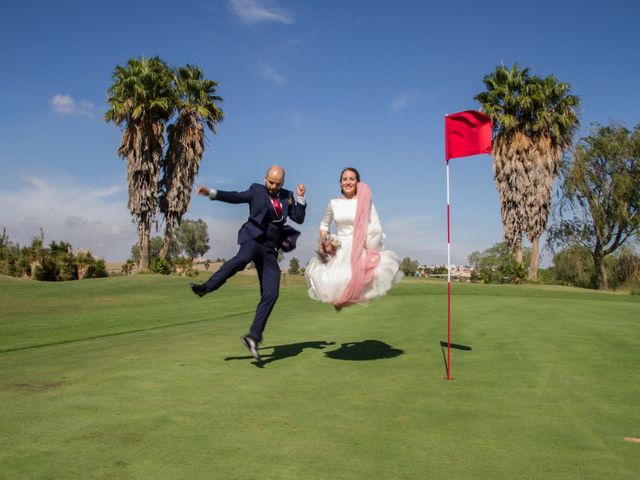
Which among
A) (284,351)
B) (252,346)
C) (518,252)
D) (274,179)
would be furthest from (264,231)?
(518,252)

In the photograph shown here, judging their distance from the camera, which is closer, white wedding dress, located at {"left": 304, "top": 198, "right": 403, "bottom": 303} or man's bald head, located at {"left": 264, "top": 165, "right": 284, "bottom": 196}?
white wedding dress, located at {"left": 304, "top": 198, "right": 403, "bottom": 303}

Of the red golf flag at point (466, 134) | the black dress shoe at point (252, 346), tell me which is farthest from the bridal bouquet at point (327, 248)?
the red golf flag at point (466, 134)

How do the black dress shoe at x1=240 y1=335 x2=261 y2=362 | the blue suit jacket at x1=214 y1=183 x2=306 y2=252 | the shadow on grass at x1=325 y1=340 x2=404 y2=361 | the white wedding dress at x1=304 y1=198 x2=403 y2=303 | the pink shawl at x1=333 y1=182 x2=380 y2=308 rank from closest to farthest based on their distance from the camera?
the black dress shoe at x1=240 y1=335 x2=261 y2=362, the pink shawl at x1=333 y1=182 x2=380 y2=308, the white wedding dress at x1=304 y1=198 x2=403 y2=303, the shadow on grass at x1=325 y1=340 x2=404 y2=361, the blue suit jacket at x1=214 y1=183 x2=306 y2=252

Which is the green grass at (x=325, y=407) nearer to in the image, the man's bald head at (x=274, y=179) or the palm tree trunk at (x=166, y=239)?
the man's bald head at (x=274, y=179)

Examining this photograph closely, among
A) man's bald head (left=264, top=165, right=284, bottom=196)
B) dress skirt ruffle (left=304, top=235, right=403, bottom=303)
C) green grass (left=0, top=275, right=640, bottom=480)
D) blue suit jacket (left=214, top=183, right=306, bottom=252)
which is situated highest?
man's bald head (left=264, top=165, right=284, bottom=196)

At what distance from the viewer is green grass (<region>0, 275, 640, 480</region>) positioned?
9.96 ft

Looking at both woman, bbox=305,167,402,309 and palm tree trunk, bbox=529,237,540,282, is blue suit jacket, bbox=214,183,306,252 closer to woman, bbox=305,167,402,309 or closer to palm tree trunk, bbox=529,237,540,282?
woman, bbox=305,167,402,309

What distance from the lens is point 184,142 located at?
3947 cm

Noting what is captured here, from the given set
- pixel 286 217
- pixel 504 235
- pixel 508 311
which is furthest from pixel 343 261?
pixel 504 235

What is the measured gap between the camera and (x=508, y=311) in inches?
532

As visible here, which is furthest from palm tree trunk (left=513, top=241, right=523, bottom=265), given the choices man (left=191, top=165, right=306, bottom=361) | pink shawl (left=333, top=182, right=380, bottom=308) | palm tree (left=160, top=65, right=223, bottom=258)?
man (left=191, top=165, right=306, bottom=361)

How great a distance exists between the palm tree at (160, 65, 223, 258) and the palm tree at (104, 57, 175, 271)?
146 cm

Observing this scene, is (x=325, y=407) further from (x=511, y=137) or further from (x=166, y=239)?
(x=511, y=137)

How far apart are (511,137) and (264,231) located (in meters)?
38.0
